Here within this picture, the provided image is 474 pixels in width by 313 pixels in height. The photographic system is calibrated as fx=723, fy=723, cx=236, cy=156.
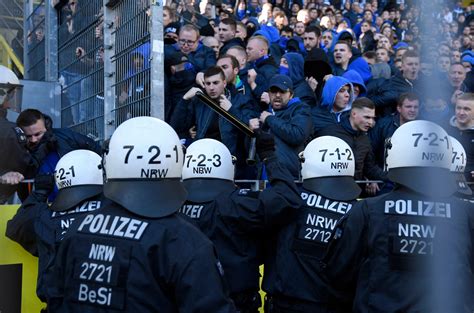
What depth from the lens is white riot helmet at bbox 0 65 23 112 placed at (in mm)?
6703

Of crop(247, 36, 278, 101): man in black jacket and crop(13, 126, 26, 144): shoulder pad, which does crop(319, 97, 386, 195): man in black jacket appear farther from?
crop(13, 126, 26, 144): shoulder pad

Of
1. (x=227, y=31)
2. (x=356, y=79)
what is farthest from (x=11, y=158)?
(x=227, y=31)

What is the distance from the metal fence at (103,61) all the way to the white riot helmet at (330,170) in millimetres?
1365

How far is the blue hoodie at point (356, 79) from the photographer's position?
8.40 metres

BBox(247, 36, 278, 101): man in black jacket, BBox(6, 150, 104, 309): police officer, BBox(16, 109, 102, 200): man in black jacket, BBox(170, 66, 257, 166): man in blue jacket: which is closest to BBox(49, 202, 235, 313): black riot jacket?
BBox(6, 150, 104, 309): police officer

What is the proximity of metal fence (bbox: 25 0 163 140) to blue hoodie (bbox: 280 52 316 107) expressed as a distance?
2.14 meters

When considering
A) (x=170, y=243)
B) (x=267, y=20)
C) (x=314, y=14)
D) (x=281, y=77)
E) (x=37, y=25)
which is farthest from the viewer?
(x=314, y=14)

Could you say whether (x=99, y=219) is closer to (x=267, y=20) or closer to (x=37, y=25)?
(x=37, y=25)

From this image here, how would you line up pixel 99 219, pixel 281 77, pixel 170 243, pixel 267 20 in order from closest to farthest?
1. pixel 170 243
2. pixel 99 219
3. pixel 281 77
4. pixel 267 20

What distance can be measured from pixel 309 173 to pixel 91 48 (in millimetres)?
3296

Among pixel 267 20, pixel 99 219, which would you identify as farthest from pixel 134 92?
pixel 267 20

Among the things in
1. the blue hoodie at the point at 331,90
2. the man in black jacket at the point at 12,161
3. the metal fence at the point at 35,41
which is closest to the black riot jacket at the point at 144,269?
the man in black jacket at the point at 12,161

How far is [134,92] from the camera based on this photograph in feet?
21.3

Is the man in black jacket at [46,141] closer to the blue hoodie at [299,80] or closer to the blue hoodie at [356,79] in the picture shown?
the blue hoodie at [299,80]
